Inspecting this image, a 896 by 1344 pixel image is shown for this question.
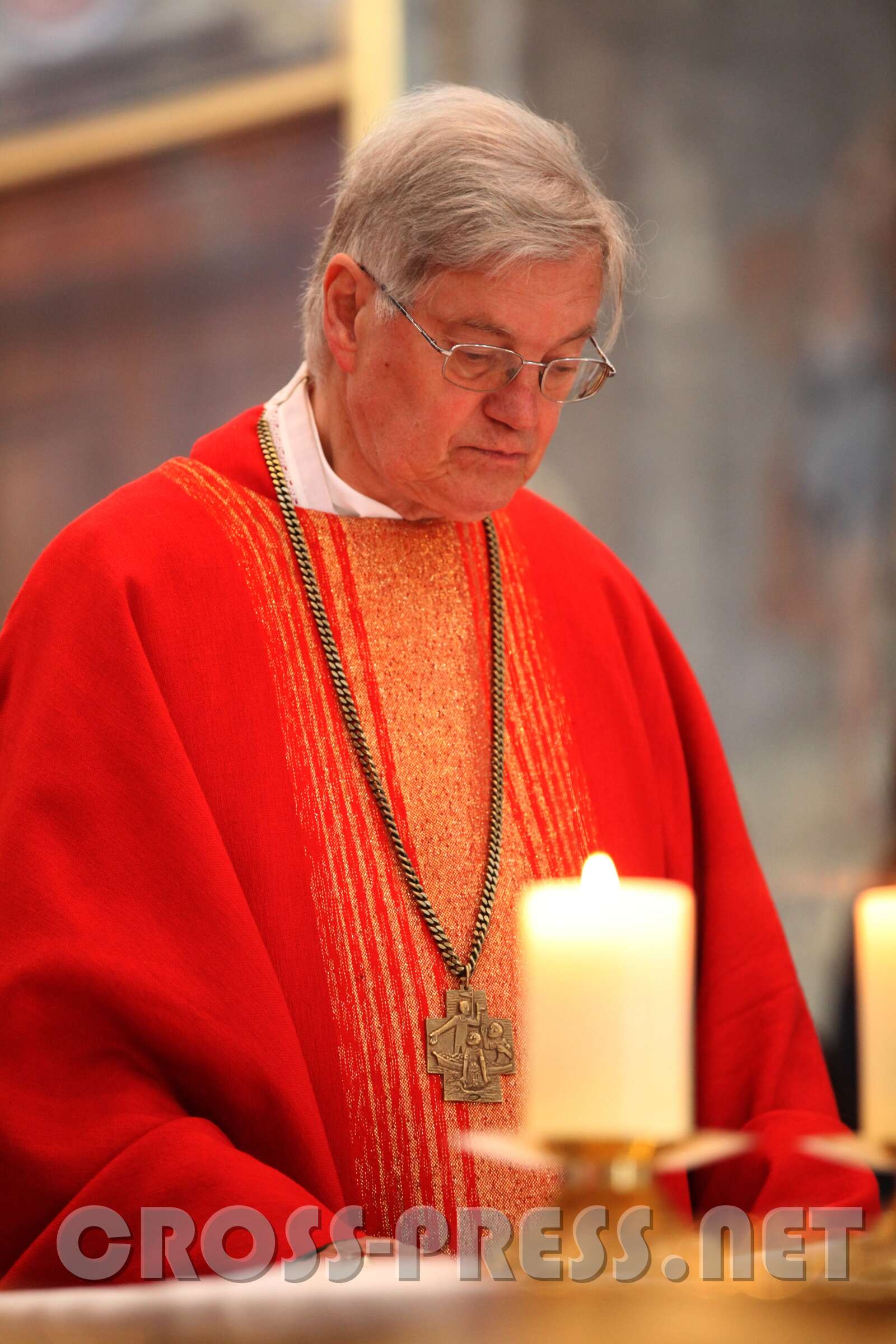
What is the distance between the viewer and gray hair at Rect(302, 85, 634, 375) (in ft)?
8.78

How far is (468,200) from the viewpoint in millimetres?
2686

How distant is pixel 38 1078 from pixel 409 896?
24.9 inches

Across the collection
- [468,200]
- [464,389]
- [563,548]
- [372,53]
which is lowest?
[563,548]

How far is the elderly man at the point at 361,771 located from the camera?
2.29m

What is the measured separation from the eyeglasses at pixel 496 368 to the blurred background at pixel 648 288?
2.02 meters

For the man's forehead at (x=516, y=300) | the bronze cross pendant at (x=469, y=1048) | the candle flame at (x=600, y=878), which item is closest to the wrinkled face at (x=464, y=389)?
the man's forehead at (x=516, y=300)

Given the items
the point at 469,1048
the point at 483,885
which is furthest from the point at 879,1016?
the point at 483,885

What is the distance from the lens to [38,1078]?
2.26 metres

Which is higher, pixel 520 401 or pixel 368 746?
pixel 520 401

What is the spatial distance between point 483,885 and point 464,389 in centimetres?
72

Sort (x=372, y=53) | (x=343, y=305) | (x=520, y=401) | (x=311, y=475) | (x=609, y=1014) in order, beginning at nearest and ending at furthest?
(x=609, y=1014) → (x=520, y=401) → (x=343, y=305) → (x=311, y=475) → (x=372, y=53)

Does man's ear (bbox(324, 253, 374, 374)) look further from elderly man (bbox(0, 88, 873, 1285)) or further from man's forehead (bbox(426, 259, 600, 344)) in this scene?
man's forehead (bbox(426, 259, 600, 344))

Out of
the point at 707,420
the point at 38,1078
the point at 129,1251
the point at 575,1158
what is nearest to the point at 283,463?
the point at 38,1078

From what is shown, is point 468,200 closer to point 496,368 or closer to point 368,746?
point 496,368
